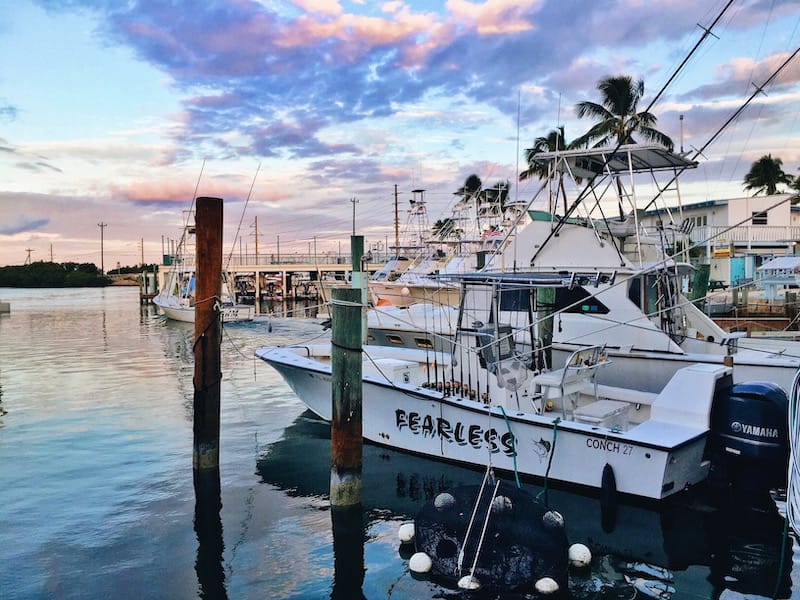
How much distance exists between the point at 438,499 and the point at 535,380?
124 inches

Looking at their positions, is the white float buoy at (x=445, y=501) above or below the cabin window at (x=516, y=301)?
below

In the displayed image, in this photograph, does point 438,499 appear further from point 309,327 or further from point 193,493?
point 309,327

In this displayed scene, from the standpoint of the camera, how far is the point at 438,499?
7.08 meters

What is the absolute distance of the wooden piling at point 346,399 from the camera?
814cm

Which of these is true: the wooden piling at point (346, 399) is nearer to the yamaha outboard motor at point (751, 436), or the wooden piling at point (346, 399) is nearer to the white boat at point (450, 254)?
the yamaha outboard motor at point (751, 436)

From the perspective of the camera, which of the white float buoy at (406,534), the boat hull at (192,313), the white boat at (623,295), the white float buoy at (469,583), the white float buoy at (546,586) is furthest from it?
the boat hull at (192,313)

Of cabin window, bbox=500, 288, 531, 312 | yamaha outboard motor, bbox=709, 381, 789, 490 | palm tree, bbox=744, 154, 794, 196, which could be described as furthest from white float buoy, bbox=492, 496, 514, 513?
palm tree, bbox=744, 154, 794, 196

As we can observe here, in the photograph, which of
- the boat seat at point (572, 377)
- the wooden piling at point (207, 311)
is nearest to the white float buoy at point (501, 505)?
the boat seat at point (572, 377)

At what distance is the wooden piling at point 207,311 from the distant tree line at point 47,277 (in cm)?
16454

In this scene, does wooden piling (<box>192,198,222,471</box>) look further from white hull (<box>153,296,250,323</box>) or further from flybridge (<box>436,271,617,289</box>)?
white hull (<box>153,296,250,323</box>)

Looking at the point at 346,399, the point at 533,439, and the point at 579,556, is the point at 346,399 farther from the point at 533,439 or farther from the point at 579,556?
the point at 579,556

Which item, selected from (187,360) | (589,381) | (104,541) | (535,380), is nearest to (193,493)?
(104,541)

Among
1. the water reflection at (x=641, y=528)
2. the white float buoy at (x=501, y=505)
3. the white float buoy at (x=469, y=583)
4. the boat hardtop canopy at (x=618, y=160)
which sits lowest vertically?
the water reflection at (x=641, y=528)

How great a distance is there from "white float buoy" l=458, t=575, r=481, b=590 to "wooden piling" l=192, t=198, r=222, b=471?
4.54 meters
